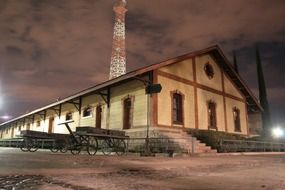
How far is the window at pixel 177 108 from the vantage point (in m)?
16.7

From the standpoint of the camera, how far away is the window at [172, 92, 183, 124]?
16656 millimetres

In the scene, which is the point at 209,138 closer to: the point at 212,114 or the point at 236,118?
the point at 212,114

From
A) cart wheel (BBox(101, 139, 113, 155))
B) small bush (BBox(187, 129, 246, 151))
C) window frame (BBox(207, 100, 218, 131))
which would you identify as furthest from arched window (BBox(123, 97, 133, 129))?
window frame (BBox(207, 100, 218, 131))

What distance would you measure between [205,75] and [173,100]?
4.76 meters

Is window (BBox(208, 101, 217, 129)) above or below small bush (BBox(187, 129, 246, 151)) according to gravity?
above

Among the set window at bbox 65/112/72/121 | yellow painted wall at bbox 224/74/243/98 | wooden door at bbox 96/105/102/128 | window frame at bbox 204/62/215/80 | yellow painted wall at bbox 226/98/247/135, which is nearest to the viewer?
wooden door at bbox 96/105/102/128

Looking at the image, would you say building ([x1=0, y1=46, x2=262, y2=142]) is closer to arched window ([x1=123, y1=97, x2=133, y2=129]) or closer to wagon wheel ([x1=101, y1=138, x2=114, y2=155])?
arched window ([x1=123, y1=97, x2=133, y2=129])

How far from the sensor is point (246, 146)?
15656mm

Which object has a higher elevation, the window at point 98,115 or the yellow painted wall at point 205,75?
the yellow painted wall at point 205,75

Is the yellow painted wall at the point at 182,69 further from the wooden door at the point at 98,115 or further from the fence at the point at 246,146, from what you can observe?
the wooden door at the point at 98,115

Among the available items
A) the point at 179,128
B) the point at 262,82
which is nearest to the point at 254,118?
the point at 262,82

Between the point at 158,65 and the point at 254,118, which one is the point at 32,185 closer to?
the point at 158,65

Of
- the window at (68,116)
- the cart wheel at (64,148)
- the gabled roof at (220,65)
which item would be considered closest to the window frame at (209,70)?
the gabled roof at (220,65)

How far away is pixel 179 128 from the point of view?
640 inches
